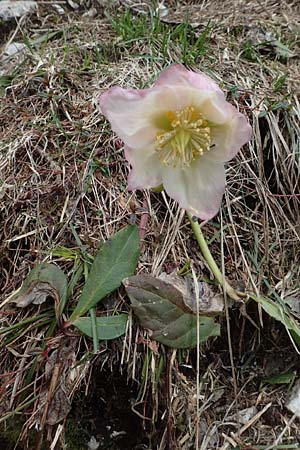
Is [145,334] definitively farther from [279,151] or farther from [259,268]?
[279,151]

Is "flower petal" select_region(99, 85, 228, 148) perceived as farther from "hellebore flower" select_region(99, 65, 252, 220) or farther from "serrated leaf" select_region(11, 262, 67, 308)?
"serrated leaf" select_region(11, 262, 67, 308)

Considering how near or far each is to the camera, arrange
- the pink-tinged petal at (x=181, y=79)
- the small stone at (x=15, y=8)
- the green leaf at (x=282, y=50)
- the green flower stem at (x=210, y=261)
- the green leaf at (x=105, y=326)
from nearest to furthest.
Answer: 1. the pink-tinged petal at (x=181, y=79)
2. the green leaf at (x=105, y=326)
3. the green flower stem at (x=210, y=261)
4. the green leaf at (x=282, y=50)
5. the small stone at (x=15, y=8)

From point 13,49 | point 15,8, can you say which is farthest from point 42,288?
point 15,8

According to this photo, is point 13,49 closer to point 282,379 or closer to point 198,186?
point 198,186

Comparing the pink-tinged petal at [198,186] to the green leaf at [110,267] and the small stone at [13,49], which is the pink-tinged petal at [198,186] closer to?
the green leaf at [110,267]

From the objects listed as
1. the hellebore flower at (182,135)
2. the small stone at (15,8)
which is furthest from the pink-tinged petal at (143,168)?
the small stone at (15,8)

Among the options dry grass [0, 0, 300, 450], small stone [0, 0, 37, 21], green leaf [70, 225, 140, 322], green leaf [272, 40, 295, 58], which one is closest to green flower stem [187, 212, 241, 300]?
dry grass [0, 0, 300, 450]

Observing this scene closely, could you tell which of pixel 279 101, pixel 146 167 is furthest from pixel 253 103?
pixel 146 167
